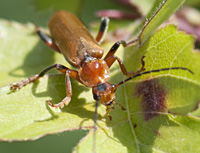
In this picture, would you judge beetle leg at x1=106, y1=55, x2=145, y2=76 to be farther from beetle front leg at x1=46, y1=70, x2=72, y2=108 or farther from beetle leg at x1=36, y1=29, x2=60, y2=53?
beetle leg at x1=36, y1=29, x2=60, y2=53

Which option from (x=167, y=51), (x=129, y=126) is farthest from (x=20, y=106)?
(x=167, y=51)

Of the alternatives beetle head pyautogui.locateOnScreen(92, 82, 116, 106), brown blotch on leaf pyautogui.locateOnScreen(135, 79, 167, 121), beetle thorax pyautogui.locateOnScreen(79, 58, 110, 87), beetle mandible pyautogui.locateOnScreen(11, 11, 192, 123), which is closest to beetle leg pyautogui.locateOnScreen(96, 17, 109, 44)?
beetle mandible pyautogui.locateOnScreen(11, 11, 192, 123)

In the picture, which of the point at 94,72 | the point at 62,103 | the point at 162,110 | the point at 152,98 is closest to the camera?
the point at 162,110

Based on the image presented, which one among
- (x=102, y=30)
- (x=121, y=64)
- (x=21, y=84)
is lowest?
(x=121, y=64)

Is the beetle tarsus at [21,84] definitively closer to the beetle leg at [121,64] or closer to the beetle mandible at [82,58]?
the beetle mandible at [82,58]

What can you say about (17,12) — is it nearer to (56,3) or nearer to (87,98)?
(56,3)

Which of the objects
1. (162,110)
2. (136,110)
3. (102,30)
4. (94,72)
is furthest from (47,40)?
(162,110)

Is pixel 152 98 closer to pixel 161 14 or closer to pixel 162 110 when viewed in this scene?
pixel 162 110
